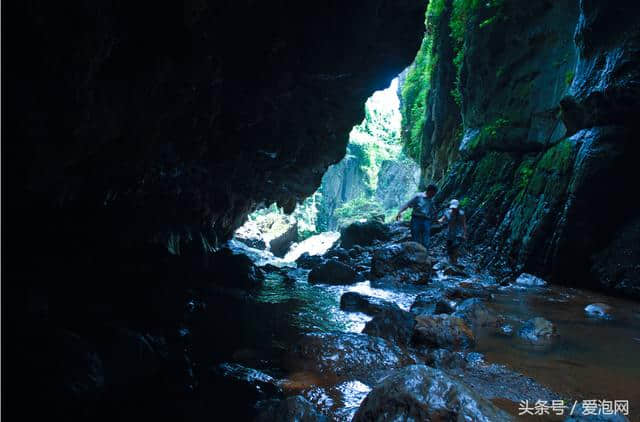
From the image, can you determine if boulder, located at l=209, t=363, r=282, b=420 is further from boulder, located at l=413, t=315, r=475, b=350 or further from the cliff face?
the cliff face

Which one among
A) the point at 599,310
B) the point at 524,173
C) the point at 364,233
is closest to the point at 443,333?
the point at 599,310

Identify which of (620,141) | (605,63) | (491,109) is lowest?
(620,141)

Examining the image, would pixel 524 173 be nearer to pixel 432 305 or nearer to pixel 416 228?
pixel 416 228

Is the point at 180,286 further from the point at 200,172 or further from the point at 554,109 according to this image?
the point at 554,109

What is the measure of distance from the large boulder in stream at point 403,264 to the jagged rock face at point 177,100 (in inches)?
131

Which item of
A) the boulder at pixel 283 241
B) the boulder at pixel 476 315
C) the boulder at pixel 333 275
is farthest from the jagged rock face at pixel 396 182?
the boulder at pixel 476 315

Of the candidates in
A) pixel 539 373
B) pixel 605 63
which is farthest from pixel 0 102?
pixel 605 63

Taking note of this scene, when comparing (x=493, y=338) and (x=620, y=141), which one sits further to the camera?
(x=620, y=141)

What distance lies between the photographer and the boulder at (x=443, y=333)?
10.8ft

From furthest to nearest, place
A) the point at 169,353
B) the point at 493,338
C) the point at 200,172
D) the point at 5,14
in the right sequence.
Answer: the point at 200,172 → the point at 493,338 → the point at 169,353 → the point at 5,14

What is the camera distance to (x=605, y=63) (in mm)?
6441

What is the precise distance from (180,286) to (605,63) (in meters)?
9.14

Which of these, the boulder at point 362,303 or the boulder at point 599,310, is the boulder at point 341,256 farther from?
the boulder at point 599,310

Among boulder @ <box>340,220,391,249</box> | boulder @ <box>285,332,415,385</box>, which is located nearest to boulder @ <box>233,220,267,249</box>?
boulder @ <box>340,220,391,249</box>
